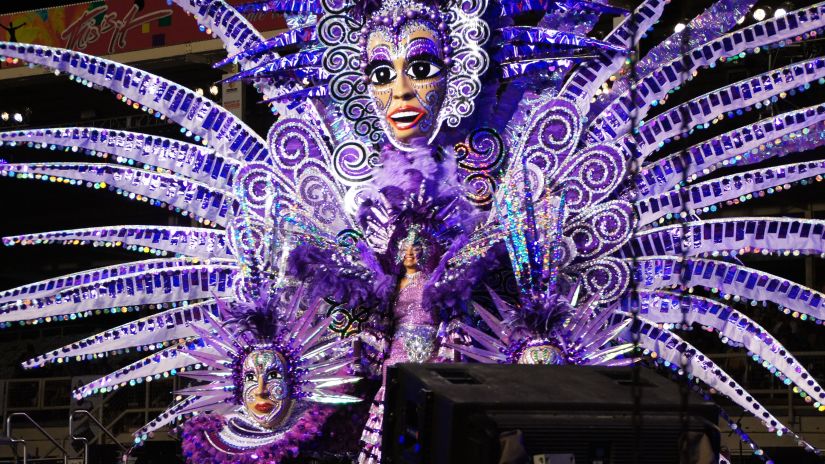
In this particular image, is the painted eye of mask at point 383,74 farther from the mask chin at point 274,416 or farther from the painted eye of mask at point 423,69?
the mask chin at point 274,416

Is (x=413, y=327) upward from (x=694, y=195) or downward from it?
downward

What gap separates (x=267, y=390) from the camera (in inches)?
208

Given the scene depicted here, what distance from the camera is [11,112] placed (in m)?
10.8

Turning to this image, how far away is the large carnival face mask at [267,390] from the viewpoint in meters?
5.28

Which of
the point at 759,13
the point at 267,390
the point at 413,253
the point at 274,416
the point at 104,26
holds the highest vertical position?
the point at 104,26

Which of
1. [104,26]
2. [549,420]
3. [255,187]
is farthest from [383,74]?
[104,26]

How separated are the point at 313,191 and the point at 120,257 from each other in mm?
8027

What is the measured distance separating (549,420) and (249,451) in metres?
2.56

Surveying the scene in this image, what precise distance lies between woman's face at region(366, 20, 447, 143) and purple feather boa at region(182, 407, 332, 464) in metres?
1.58

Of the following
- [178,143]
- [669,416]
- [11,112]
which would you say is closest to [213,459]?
[178,143]

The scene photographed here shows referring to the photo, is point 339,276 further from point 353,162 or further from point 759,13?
point 759,13

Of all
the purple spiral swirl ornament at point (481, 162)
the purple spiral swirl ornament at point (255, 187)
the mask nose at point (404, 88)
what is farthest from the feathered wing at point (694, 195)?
the purple spiral swirl ornament at point (255, 187)

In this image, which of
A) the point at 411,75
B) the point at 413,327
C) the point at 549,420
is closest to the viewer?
the point at 549,420

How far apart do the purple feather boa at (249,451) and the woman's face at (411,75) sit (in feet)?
5.18
